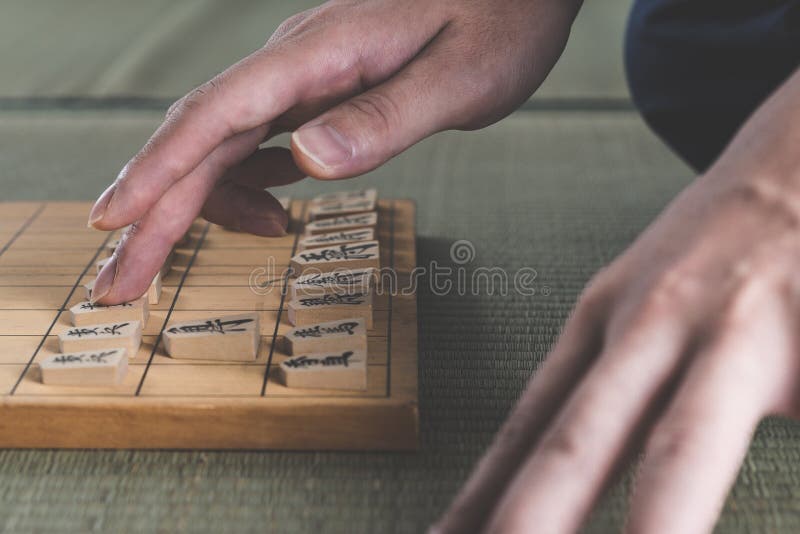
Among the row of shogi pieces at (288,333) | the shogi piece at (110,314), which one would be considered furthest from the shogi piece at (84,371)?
the shogi piece at (110,314)

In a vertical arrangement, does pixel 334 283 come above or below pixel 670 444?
below

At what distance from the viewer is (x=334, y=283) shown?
953 millimetres

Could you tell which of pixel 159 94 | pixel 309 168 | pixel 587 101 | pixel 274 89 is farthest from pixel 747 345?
pixel 159 94

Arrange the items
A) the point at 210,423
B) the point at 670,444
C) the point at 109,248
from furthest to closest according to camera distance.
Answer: the point at 109,248
the point at 210,423
the point at 670,444

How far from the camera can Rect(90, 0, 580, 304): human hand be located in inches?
34.8

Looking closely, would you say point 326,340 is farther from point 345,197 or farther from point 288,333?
point 345,197

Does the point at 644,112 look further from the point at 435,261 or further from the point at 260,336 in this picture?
the point at 260,336

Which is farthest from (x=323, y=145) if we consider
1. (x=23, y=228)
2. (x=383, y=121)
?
(x=23, y=228)

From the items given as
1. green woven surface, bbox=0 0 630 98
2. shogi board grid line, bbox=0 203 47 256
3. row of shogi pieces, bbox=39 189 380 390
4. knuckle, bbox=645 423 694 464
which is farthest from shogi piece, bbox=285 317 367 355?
green woven surface, bbox=0 0 630 98

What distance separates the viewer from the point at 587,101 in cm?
206

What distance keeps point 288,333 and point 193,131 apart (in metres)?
0.22

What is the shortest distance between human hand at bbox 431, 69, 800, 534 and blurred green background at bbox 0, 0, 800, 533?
0.55 ft

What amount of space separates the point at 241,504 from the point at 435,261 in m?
0.54

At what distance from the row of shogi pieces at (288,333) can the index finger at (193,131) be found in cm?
10
